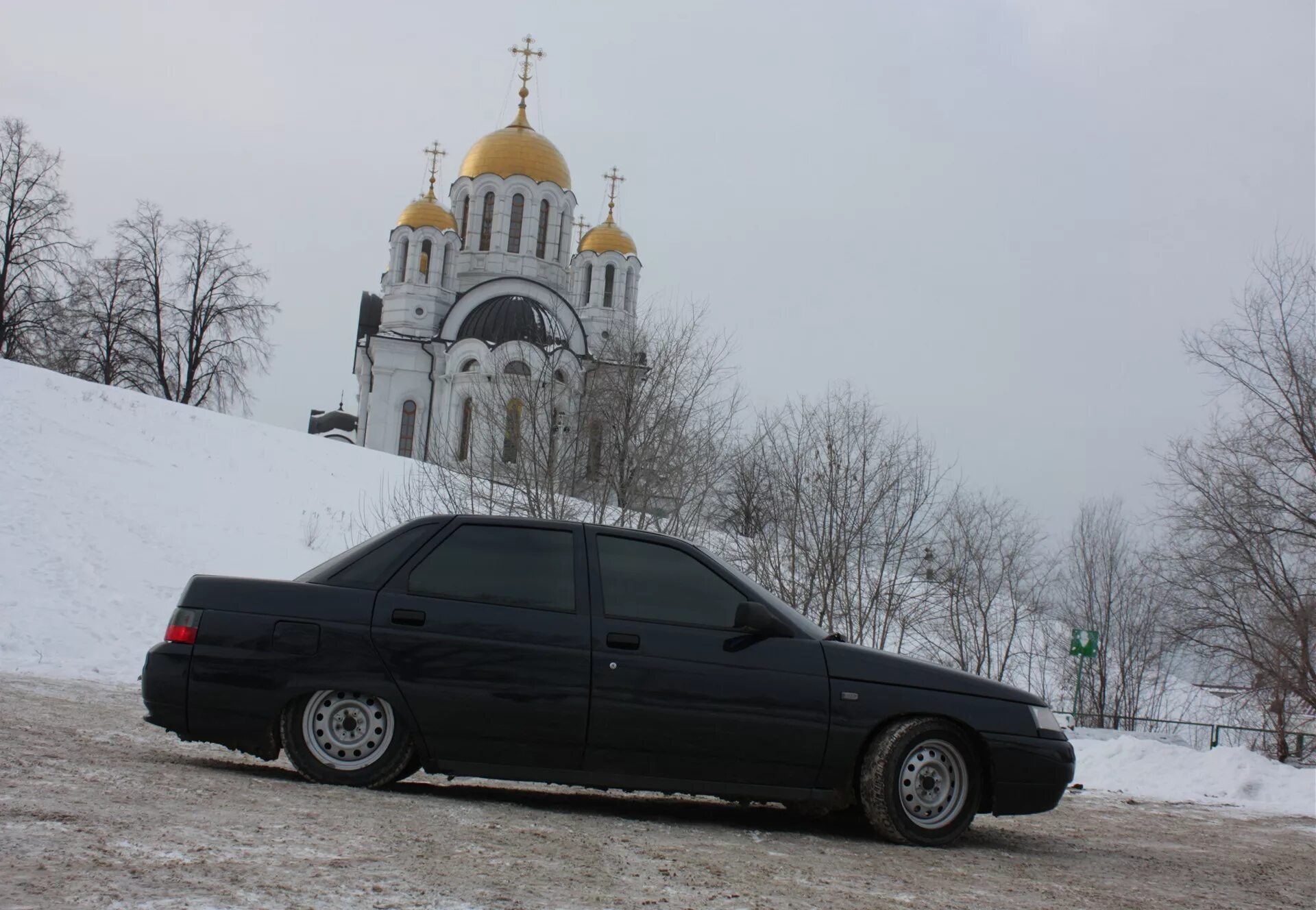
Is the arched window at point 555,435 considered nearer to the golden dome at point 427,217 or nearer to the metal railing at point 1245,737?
the metal railing at point 1245,737

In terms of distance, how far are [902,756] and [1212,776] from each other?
22.9 ft

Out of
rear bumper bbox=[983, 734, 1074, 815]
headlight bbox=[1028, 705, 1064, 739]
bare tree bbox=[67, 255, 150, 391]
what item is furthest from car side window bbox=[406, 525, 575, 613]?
bare tree bbox=[67, 255, 150, 391]

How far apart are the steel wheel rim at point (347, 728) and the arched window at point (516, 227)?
57601 millimetres

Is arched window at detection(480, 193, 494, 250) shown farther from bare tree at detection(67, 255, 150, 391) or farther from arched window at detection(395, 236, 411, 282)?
bare tree at detection(67, 255, 150, 391)

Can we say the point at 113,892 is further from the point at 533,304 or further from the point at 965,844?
the point at 533,304

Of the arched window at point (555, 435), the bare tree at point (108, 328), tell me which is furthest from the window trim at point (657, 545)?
the bare tree at point (108, 328)

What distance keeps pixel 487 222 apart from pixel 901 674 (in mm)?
59343

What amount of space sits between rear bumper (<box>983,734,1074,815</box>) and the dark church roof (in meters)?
50.0

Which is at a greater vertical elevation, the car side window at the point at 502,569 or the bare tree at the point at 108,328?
the bare tree at the point at 108,328

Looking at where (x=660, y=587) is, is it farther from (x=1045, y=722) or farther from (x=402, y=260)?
(x=402, y=260)

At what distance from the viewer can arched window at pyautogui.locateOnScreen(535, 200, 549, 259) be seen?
2478 inches

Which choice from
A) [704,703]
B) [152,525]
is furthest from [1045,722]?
[152,525]

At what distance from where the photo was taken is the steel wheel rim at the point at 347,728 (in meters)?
6.42

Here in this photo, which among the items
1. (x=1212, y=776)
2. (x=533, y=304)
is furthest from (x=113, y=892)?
(x=533, y=304)
